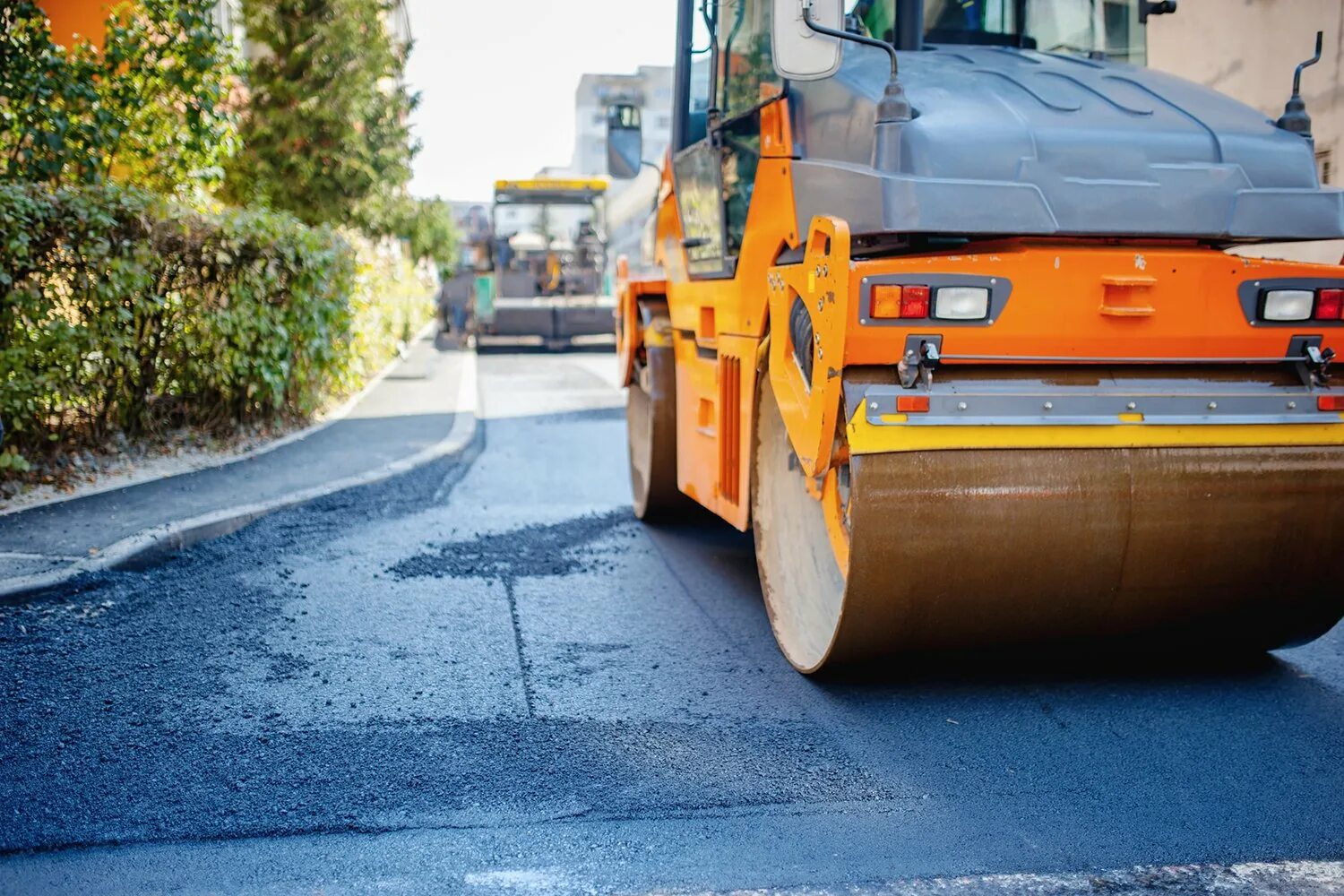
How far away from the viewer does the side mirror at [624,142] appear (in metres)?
6.93

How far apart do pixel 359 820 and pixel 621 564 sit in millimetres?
3160

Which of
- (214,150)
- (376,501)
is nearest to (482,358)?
(214,150)

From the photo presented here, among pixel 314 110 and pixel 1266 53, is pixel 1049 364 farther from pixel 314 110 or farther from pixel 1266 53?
pixel 314 110

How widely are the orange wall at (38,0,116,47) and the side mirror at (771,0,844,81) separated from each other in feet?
41.0

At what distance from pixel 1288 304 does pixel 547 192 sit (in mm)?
25660

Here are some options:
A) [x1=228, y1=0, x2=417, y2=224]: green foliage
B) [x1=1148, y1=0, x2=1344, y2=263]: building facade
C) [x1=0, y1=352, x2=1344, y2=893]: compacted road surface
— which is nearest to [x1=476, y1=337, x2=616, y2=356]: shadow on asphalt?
[x1=228, y1=0, x2=417, y2=224]: green foliage

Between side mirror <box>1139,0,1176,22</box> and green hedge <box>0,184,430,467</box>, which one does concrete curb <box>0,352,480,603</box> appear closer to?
green hedge <box>0,184,430,467</box>

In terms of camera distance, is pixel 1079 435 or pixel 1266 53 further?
pixel 1266 53

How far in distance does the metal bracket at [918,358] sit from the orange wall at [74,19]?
517 inches

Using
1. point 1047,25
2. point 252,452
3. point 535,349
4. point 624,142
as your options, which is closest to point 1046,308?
point 1047,25

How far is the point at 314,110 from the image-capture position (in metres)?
18.6

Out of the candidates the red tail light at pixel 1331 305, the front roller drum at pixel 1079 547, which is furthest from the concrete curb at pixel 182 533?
the red tail light at pixel 1331 305

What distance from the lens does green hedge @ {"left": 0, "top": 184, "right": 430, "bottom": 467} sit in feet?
23.6

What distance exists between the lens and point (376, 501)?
7.81 m
